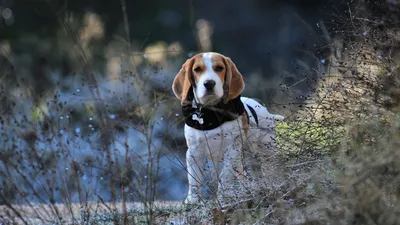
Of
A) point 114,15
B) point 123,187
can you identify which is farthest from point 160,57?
point 123,187

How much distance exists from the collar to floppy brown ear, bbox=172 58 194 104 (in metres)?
0.10

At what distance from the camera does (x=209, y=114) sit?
554 cm

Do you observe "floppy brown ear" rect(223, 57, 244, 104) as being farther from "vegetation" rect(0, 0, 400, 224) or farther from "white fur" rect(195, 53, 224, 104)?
"vegetation" rect(0, 0, 400, 224)

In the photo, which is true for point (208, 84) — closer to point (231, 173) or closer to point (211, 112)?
point (211, 112)

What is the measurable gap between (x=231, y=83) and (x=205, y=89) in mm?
387

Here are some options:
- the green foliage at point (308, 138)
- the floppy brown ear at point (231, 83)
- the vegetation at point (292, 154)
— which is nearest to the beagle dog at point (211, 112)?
the floppy brown ear at point (231, 83)

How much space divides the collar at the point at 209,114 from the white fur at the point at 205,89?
65 mm

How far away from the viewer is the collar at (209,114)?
5496 mm

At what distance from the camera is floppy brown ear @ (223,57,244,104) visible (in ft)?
18.4

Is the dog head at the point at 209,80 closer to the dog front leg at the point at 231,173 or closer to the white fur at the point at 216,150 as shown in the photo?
the white fur at the point at 216,150

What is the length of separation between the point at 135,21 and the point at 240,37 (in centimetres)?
172

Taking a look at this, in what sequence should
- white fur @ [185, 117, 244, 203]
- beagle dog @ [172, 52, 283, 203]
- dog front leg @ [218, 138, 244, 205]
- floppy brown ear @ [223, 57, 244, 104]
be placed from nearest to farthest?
1. dog front leg @ [218, 138, 244, 205]
2. white fur @ [185, 117, 244, 203]
3. beagle dog @ [172, 52, 283, 203]
4. floppy brown ear @ [223, 57, 244, 104]

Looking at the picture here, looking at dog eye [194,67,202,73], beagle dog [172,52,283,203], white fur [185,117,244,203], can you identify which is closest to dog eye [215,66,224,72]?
beagle dog [172,52,283,203]

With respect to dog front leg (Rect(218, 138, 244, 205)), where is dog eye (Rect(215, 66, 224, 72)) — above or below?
above
